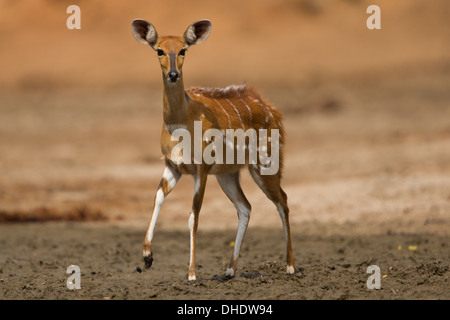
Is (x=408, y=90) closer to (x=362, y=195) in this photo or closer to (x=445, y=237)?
(x=362, y=195)

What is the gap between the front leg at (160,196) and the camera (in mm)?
7590

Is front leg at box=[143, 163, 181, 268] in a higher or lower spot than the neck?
lower

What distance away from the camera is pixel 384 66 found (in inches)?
1316

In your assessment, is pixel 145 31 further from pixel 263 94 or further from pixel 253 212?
pixel 263 94

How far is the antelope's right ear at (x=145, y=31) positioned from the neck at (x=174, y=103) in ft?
1.49

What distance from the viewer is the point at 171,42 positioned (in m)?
7.69

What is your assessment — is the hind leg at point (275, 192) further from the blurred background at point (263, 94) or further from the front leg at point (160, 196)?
the blurred background at point (263, 94)

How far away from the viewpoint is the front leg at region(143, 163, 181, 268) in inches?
299

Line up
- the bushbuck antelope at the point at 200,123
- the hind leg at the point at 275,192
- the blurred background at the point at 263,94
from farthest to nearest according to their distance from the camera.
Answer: the blurred background at the point at 263,94 < the hind leg at the point at 275,192 < the bushbuck antelope at the point at 200,123

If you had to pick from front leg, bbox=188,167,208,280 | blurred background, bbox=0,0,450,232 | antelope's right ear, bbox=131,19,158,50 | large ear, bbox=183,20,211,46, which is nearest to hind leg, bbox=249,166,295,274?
front leg, bbox=188,167,208,280

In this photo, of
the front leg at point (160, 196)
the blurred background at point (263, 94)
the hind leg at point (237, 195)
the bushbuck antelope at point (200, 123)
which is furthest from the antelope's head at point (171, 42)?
the blurred background at point (263, 94)

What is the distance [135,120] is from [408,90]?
10.6 metres

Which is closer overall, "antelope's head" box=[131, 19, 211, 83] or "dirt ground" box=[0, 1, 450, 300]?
"antelope's head" box=[131, 19, 211, 83]

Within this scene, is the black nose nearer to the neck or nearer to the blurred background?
the neck
